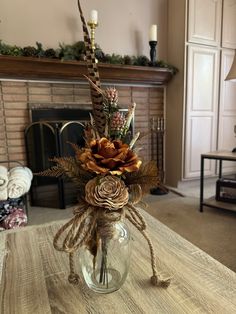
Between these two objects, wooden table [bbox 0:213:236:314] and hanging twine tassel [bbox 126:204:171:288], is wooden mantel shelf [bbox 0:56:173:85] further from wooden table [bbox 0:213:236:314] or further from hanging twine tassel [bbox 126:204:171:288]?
hanging twine tassel [bbox 126:204:171:288]

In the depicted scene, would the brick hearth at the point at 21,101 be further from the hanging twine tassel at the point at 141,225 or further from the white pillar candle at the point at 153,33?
the hanging twine tassel at the point at 141,225

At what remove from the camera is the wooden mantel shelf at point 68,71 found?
7.13 ft

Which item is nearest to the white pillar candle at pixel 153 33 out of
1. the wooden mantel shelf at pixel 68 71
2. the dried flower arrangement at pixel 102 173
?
the wooden mantel shelf at pixel 68 71

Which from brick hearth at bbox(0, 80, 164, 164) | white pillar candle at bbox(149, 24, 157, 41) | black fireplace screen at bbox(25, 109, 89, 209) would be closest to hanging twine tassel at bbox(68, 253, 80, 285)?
black fireplace screen at bbox(25, 109, 89, 209)

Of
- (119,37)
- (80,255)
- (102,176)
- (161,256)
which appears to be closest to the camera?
(102,176)

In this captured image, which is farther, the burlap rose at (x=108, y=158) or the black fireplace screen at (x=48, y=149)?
the black fireplace screen at (x=48, y=149)

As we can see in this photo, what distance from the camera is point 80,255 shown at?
67 centimetres

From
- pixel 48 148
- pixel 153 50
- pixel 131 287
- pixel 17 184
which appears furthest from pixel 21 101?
pixel 131 287

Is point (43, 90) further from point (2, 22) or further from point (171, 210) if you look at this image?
point (171, 210)

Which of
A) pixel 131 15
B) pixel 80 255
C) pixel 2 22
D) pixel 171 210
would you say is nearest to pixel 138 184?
pixel 80 255

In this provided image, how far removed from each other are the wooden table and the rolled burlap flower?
0.26 m

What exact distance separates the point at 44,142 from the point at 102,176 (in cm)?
208

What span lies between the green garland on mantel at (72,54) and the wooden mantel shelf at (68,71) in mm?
61

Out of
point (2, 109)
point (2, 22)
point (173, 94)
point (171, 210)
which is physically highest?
point (2, 22)
